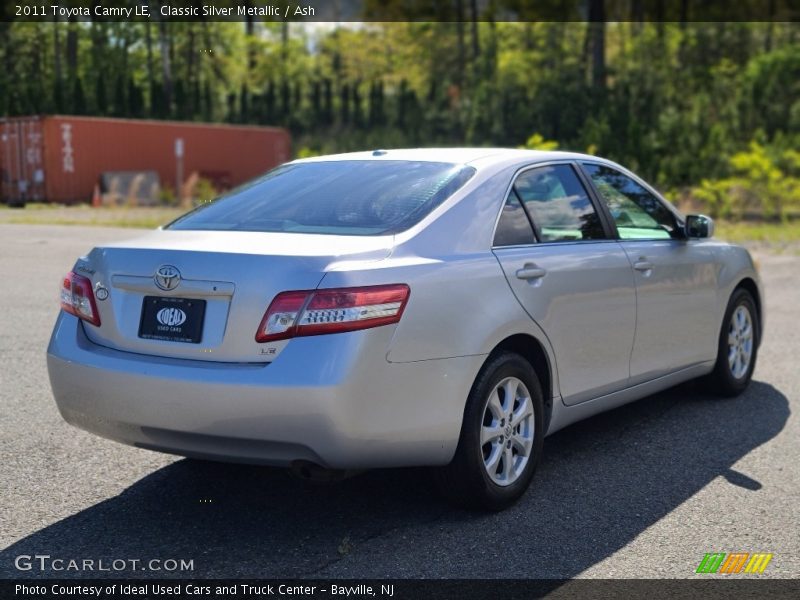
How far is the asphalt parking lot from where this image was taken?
389 cm

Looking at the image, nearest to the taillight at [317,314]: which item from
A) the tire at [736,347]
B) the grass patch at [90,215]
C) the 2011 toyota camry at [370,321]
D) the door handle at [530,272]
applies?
the 2011 toyota camry at [370,321]

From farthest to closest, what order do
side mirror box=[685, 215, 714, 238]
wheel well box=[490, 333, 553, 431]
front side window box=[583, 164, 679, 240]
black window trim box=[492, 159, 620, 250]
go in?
side mirror box=[685, 215, 714, 238], front side window box=[583, 164, 679, 240], black window trim box=[492, 159, 620, 250], wheel well box=[490, 333, 553, 431]

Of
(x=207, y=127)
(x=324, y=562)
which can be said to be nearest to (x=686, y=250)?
(x=324, y=562)

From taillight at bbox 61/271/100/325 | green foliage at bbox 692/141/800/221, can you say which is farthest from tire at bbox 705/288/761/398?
green foliage at bbox 692/141/800/221

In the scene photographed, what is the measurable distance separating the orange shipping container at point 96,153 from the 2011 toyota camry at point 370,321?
2272 cm

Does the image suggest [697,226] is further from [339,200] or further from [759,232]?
[759,232]

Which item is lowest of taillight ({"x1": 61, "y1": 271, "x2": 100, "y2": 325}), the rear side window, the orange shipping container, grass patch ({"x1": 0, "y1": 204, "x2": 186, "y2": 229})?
grass patch ({"x1": 0, "y1": 204, "x2": 186, "y2": 229})

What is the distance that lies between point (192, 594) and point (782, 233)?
20866 mm

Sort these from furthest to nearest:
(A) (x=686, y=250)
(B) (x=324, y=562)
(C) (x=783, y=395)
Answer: (C) (x=783, y=395), (A) (x=686, y=250), (B) (x=324, y=562)

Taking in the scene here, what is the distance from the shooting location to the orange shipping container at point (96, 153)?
30562mm

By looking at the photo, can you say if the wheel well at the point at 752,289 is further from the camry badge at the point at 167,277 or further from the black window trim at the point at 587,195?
the camry badge at the point at 167,277

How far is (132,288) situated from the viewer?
161 inches

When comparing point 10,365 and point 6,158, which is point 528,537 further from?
point 6,158

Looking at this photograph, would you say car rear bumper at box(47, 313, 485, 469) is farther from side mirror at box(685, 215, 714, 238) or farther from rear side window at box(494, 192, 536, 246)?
side mirror at box(685, 215, 714, 238)
